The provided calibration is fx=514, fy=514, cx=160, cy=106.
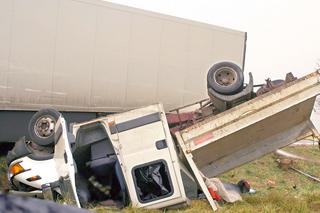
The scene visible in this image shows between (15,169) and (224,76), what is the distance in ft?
8.83

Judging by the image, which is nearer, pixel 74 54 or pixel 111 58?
pixel 74 54

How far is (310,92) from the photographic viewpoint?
19.3 feet

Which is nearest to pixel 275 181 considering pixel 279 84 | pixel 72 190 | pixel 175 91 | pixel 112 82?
pixel 175 91

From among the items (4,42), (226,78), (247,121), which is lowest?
(247,121)

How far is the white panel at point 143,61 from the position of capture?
11.0m

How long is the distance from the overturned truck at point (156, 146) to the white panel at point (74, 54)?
4.20 m

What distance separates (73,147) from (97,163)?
A: 37 cm

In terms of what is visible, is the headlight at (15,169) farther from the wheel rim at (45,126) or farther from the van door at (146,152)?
the van door at (146,152)

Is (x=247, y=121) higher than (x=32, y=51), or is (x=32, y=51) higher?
(x=32, y=51)

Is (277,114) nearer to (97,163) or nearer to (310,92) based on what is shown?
(310,92)

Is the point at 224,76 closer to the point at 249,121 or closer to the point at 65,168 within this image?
the point at 249,121

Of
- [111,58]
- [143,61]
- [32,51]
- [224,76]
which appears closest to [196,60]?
[143,61]

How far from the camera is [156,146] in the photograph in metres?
5.55

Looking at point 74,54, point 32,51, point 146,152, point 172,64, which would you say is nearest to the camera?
point 146,152
